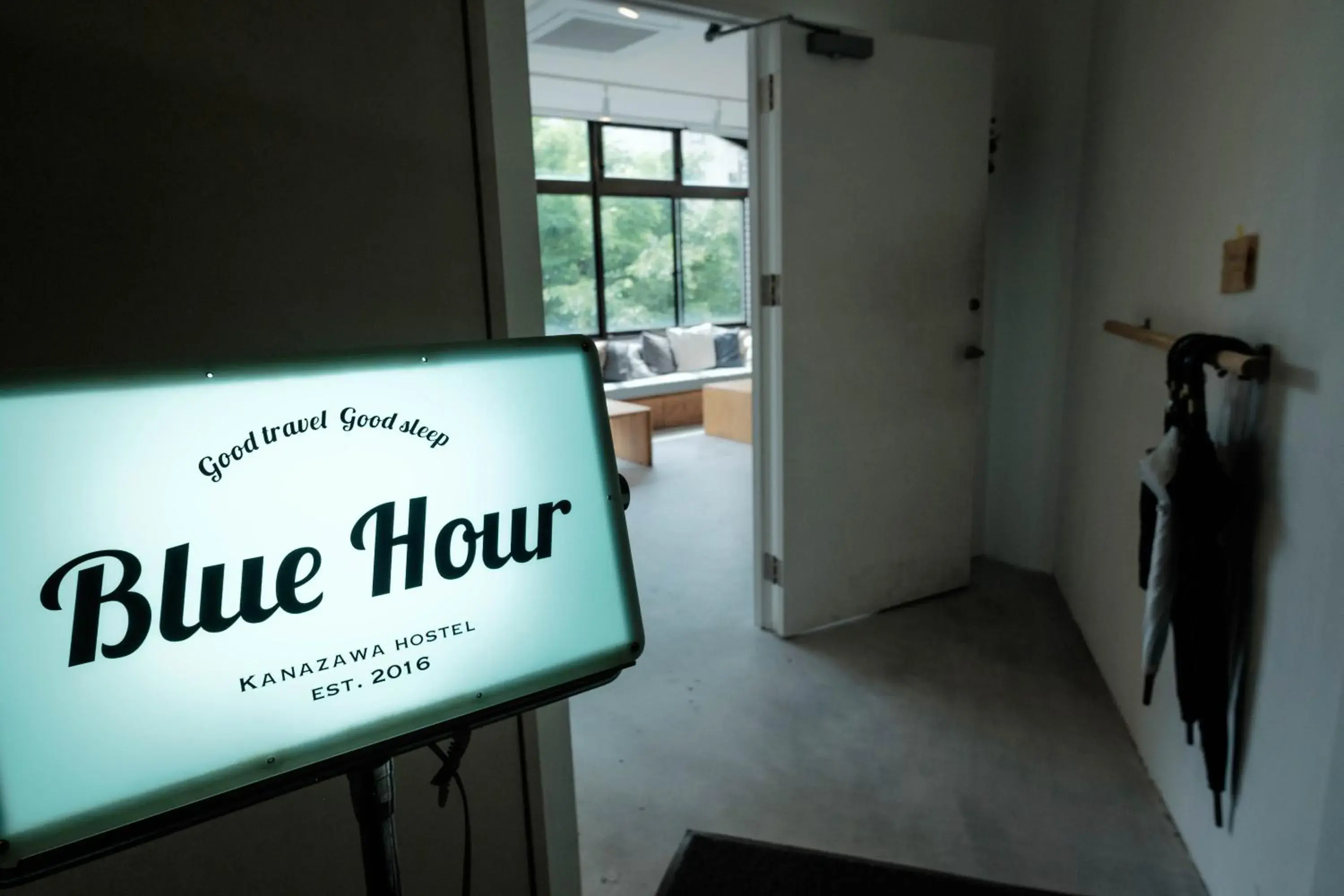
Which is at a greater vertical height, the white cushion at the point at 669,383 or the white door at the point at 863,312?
the white door at the point at 863,312

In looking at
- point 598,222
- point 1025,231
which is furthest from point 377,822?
point 598,222

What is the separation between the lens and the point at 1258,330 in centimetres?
124

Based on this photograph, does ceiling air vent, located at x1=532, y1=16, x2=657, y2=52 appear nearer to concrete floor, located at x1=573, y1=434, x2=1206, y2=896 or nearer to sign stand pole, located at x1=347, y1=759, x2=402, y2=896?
concrete floor, located at x1=573, y1=434, x2=1206, y2=896

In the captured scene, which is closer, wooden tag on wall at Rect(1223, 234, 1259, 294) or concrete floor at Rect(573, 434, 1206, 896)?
wooden tag on wall at Rect(1223, 234, 1259, 294)

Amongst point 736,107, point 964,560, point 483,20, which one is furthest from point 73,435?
point 736,107

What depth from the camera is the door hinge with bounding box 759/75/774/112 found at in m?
2.15

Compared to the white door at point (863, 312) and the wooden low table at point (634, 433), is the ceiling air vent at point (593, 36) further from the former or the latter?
the white door at point (863, 312)

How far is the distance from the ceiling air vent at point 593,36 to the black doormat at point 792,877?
12.2 ft

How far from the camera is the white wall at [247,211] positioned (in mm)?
769

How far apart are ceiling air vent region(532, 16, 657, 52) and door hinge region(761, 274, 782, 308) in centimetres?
232

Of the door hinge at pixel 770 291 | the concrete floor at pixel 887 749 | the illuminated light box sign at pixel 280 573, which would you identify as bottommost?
the concrete floor at pixel 887 749

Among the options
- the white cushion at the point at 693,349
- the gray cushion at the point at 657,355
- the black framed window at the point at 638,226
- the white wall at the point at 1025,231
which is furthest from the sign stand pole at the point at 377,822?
the white cushion at the point at 693,349

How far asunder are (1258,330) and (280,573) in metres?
1.39

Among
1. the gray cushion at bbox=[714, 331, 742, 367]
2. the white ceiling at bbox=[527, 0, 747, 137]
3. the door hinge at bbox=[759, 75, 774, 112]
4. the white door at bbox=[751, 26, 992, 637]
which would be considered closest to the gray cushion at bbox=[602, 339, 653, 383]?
the gray cushion at bbox=[714, 331, 742, 367]
